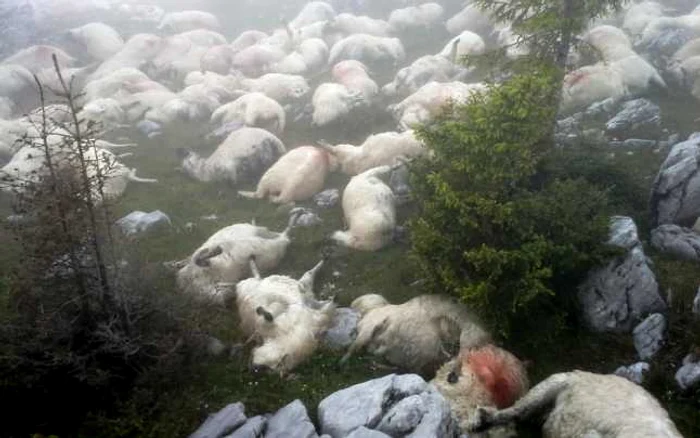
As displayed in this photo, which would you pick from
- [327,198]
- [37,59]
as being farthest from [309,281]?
[37,59]

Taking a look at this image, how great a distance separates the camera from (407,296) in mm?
12305

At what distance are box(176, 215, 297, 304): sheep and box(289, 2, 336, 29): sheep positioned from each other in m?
25.7

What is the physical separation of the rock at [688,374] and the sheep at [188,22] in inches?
1502

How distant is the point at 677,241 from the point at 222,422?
1039cm

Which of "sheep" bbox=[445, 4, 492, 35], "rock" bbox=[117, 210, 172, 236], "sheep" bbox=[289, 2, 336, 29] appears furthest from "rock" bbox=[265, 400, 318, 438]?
"sheep" bbox=[289, 2, 336, 29]

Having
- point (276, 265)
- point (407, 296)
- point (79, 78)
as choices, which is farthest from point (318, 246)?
point (79, 78)

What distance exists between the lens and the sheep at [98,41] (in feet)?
109

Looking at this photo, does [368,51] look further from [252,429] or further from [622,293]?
[252,429]

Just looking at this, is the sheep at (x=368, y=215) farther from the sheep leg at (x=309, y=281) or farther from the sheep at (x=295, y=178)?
the sheep at (x=295, y=178)

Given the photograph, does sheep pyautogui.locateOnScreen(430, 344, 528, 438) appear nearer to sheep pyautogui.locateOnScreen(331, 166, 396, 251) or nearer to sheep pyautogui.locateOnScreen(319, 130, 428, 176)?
sheep pyautogui.locateOnScreen(331, 166, 396, 251)

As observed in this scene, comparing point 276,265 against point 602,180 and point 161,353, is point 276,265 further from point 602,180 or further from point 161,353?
point 602,180

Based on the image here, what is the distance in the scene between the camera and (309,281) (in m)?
12.9

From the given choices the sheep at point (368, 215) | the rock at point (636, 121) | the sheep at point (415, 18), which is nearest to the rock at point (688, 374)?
the sheep at point (368, 215)

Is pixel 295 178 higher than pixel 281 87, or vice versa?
pixel 281 87
